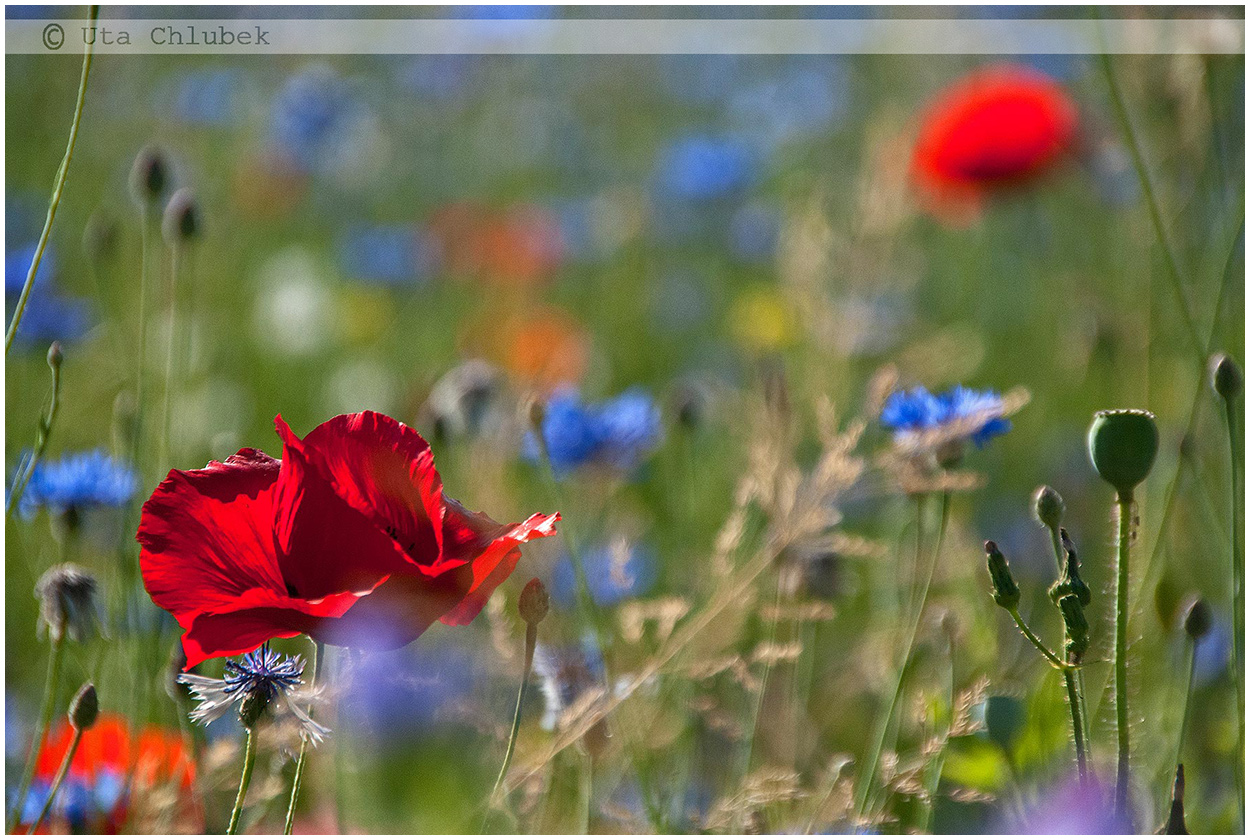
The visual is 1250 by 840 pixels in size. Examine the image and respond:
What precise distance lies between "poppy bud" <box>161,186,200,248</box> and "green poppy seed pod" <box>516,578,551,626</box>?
1.59 ft

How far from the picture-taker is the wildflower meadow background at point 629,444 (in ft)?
2.02

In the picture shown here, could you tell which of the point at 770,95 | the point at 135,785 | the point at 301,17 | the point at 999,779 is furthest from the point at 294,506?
the point at 770,95

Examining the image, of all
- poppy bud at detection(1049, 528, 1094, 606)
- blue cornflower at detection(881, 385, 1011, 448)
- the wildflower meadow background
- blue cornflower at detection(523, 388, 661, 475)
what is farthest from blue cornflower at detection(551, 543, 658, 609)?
poppy bud at detection(1049, 528, 1094, 606)

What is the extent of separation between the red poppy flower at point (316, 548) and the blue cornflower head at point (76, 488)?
379 mm

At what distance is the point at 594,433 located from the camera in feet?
3.42

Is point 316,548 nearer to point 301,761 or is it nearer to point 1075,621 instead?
point 301,761

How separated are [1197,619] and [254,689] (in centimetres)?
49

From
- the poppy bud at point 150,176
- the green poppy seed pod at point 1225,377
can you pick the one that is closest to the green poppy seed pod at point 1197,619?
the green poppy seed pod at point 1225,377

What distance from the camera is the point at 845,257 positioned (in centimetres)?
154

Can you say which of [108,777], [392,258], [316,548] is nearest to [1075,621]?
[316,548]

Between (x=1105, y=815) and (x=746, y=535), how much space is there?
0.76 m

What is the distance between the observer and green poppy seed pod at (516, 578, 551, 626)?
517 mm

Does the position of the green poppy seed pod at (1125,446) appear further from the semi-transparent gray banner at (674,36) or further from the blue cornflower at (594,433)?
the semi-transparent gray banner at (674,36)

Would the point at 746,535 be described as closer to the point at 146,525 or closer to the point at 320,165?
the point at 146,525
